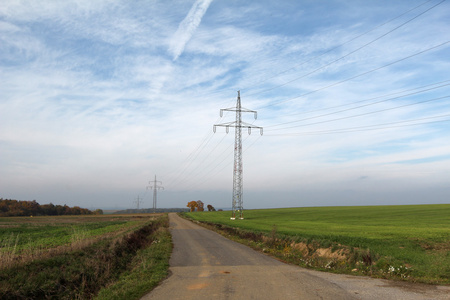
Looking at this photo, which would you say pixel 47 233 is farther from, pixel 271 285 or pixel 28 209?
pixel 28 209

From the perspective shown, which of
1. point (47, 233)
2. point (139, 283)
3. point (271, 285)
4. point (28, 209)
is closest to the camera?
point (271, 285)

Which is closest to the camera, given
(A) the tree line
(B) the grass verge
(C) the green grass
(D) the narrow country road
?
(D) the narrow country road

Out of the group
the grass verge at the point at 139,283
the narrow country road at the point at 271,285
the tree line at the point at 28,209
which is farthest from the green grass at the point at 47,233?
the tree line at the point at 28,209

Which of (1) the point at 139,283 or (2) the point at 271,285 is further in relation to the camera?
(1) the point at 139,283

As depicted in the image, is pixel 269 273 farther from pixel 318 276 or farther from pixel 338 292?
pixel 338 292

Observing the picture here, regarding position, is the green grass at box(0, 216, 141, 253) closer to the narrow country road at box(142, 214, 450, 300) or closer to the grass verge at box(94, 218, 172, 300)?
the grass verge at box(94, 218, 172, 300)

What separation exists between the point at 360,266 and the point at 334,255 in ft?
10.1

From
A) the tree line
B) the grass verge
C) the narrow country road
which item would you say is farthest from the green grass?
the tree line

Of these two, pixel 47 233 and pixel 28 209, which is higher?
pixel 47 233

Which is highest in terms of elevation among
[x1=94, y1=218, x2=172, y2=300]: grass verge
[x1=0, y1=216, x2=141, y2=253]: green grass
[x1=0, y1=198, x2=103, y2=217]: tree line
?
[x1=94, y1=218, x2=172, y2=300]: grass verge

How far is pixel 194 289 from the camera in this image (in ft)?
33.7

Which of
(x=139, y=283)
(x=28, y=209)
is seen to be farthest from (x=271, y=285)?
(x=28, y=209)

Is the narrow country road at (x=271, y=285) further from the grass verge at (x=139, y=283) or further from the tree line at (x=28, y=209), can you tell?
the tree line at (x=28, y=209)

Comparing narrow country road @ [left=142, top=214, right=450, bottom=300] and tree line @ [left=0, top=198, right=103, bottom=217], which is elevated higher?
narrow country road @ [left=142, top=214, right=450, bottom=300]
